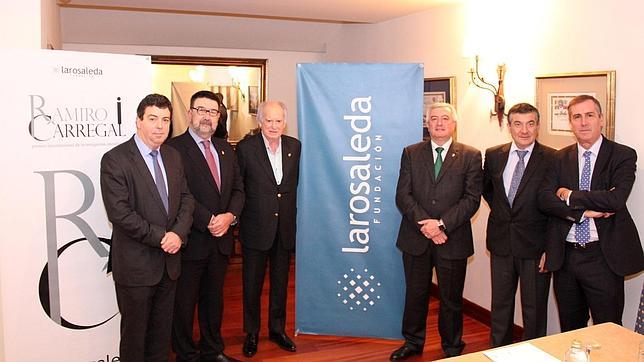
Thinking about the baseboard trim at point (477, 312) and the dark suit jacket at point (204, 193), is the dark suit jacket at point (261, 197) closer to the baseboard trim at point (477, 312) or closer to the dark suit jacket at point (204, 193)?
the dark suit jacket at point (204, 193)

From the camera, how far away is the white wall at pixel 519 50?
10.9 feet

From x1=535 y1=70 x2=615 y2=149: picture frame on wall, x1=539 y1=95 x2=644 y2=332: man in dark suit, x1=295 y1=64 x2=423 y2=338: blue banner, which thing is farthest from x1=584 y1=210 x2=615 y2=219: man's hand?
x1=295 y1=64 x2=423 y2=338: blue banner

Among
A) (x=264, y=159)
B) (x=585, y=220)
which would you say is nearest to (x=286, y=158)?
(x=264, y=159)

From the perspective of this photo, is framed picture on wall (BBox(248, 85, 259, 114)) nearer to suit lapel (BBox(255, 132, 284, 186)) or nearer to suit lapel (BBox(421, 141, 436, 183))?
suit lapel (BBox(255, 132, 284, 186))

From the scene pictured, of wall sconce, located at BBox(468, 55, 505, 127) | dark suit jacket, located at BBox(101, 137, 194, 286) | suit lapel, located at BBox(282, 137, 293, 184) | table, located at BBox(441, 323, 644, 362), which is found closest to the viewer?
table, located at BBox(441, 323, 644, 362)

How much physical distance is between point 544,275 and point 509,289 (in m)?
0.24

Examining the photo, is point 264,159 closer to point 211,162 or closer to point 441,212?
point 211,162

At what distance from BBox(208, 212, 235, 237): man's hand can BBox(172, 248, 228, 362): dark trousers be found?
0.16 meters

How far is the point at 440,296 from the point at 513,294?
447mm

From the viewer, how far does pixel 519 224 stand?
3441 mm

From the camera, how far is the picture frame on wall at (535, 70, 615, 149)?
3.42 metres

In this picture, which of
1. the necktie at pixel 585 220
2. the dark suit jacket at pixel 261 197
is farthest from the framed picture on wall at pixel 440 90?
the necktie at pixel 585 220

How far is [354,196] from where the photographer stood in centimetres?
395

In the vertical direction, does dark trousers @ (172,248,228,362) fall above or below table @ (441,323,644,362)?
below
